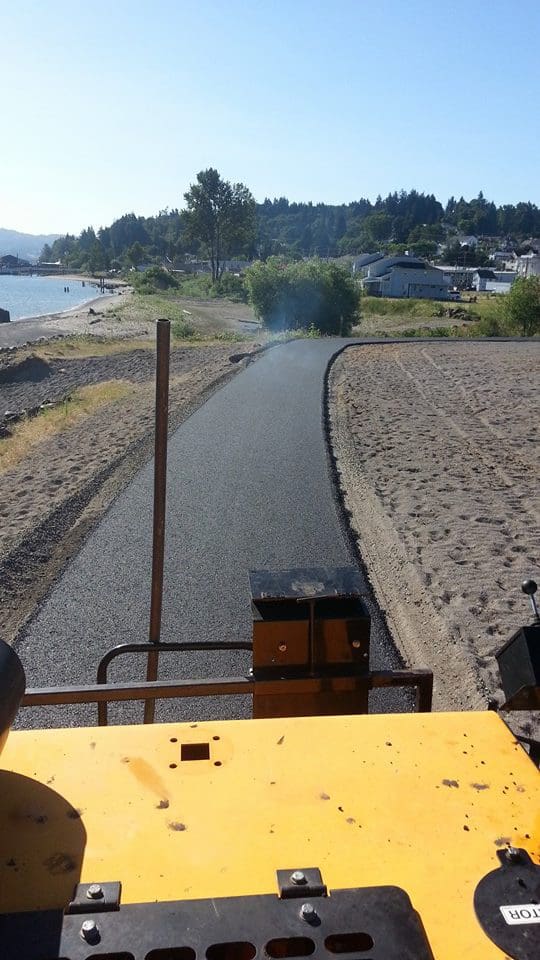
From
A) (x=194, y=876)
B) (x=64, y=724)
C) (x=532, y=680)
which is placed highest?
(x=532, y=680)

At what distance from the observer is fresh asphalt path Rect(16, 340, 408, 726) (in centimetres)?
627

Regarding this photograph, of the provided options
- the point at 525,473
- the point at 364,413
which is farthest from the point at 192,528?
the point at 364,413

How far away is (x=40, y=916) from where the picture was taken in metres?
1.61

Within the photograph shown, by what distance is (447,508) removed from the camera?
33.9 feet

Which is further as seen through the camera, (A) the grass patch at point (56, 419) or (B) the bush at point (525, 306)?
(B) the bush at point (525, 306)

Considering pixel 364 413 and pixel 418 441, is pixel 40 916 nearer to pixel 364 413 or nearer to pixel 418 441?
pixel 418 441

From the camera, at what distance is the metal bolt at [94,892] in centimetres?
166

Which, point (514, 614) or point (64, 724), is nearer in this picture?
point (64, 724)

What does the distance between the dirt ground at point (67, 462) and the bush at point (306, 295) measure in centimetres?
1668

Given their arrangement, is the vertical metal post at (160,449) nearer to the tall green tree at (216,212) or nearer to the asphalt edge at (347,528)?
the asphalt edge at (347,528)

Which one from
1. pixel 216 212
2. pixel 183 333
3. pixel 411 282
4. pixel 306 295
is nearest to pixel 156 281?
pixel 216 212

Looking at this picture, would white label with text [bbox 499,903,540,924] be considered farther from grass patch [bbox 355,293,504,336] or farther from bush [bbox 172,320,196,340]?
grass patch [bbox 355,293,504,336]

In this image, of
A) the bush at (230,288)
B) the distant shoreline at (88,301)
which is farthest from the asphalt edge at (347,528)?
the bush at (230,288)

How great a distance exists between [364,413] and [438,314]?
165ft
